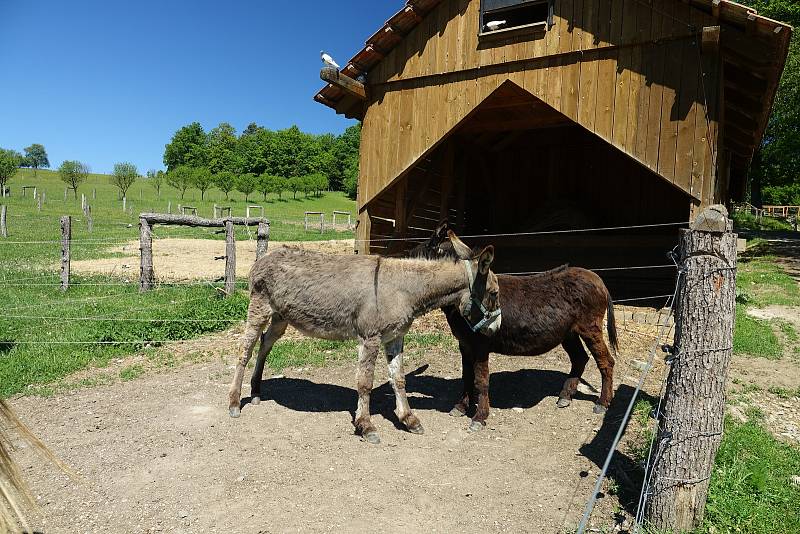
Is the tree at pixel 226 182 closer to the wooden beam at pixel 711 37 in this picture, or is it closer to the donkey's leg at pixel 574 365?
the wooden beam at pixel 711 37

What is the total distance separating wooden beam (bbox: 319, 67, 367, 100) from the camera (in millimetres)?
8922

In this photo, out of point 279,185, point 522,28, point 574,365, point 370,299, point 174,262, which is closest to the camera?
point 370,299

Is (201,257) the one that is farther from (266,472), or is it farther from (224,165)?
(224,165)

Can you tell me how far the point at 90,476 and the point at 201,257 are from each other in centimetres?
1562

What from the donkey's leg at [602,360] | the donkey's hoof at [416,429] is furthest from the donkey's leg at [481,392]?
the donkey's leg at [602,360]

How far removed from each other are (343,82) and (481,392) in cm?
651

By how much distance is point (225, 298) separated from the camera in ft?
34.2

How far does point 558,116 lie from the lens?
36.2ft

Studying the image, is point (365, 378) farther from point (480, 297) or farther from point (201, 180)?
point (201, 180)

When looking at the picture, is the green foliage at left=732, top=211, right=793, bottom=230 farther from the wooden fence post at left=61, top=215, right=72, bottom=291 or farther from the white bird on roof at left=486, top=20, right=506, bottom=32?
the wooden fence post at left=61, top=215, right=72, bottom=291

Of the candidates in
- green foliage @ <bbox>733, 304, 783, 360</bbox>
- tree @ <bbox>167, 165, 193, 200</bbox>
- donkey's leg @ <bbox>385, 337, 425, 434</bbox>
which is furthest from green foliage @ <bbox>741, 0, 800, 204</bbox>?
tree @ <bbox>167, 165, 193, 200</bbox>

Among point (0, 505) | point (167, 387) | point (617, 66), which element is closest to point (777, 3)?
point (617, 66)

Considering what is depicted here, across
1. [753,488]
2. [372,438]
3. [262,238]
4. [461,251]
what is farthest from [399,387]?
[262,238]

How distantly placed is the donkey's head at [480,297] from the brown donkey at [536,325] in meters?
0.23
